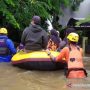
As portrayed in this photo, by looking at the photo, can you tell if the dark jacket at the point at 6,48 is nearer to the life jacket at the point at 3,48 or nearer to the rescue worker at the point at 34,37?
the life jacket at the point at 3,48

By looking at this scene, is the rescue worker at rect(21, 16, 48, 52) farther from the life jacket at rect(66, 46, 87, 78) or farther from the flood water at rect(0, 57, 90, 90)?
the life jacket at rect(66, 46, 87, 78)

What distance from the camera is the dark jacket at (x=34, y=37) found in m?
10.6

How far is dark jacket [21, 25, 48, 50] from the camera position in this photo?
416 inches

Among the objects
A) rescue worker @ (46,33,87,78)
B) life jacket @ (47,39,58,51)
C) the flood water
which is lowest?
life jacket @ (47,39,58,51)

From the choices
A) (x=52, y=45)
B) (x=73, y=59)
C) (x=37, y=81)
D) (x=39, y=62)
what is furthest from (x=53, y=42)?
(x=37, y=81)

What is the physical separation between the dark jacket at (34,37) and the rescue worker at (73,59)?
1038mm

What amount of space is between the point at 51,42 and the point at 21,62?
210 cm

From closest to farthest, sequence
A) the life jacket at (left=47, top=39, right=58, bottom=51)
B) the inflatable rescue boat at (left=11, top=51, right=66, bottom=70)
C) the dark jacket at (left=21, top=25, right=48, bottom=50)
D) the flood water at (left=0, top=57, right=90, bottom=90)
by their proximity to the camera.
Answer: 1. the flood water at (left=0, top=57, right=90, bottom=90)
2. the inflatable rescue boat at (left=11, top=51, right=66, bottom=70)
3. the dark jacket at (left=21, top=25, right=48, bottom=50)
4. the life jacket at (left=47, top=39, right=58, bottom=51)

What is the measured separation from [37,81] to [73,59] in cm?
98

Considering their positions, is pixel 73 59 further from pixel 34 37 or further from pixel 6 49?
pixel 6 49

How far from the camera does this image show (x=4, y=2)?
15.5m

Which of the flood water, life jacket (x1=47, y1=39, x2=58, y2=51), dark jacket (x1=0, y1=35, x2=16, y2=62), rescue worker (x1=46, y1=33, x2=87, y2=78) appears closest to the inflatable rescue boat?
the flood water

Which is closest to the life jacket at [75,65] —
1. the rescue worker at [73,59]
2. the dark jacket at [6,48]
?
the rescue worker at [73,59]

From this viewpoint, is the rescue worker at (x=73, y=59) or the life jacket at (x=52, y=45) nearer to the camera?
the rescue worker at (x=73, y=59)
